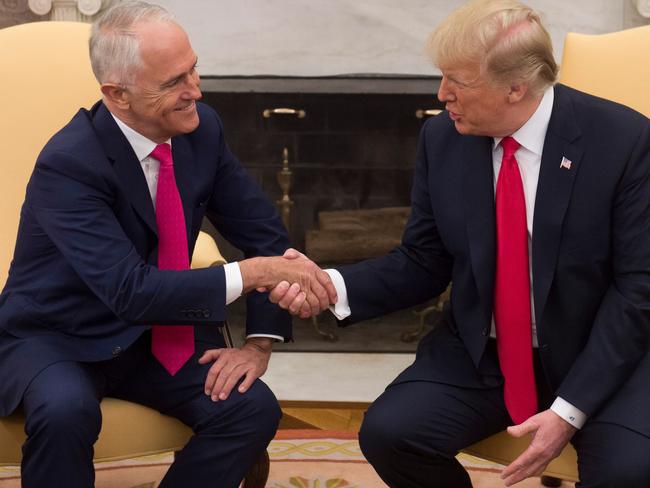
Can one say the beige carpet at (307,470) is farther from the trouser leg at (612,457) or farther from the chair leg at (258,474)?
the trouser leg at (612,457)

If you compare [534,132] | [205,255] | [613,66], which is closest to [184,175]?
[205,255]

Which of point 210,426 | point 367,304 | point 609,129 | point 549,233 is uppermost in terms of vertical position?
point 609,129

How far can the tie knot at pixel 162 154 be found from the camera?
2.38 metres

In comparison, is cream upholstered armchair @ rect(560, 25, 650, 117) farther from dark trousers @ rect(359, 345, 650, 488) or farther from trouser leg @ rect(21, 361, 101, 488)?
trouser leg @ rect(21, 361, 101, 488)

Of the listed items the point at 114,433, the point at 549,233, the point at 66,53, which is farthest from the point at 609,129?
the point at 66,53

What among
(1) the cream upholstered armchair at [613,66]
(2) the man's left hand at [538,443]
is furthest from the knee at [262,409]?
(1) the cream upholstered armchair at [613,66]

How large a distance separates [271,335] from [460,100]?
658 millimetres

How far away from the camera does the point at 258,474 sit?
8.52ft

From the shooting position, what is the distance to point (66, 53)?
282 cm

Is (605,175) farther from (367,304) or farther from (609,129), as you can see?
(367,304)

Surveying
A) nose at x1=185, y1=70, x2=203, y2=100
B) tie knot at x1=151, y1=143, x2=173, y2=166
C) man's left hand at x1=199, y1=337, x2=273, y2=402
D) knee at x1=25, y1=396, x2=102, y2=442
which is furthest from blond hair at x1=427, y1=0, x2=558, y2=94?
knee at x1=25, y1=396, x2=102, y2=442

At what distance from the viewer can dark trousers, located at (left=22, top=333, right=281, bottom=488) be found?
2119mm

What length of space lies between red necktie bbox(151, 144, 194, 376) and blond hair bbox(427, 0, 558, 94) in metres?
0.61

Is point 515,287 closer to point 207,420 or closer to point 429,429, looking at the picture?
point 429,429
